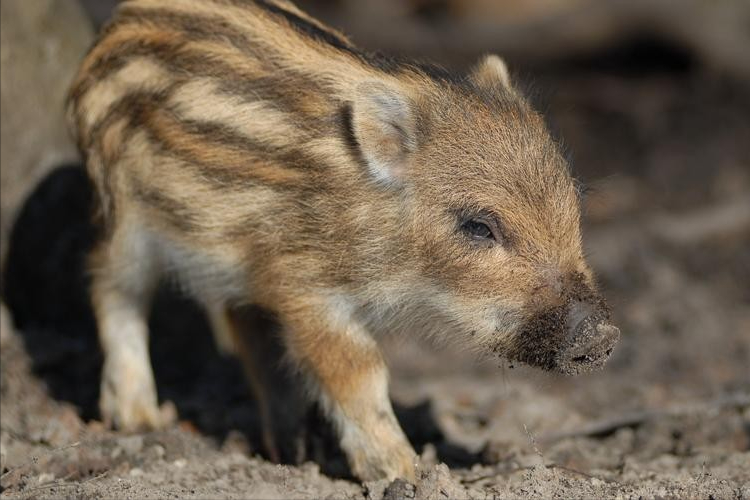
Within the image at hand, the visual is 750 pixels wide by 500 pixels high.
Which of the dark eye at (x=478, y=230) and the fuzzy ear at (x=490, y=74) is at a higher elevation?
the fuzzy ear at (x=490, y=74)

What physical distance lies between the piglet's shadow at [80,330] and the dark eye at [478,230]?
4.30 feet

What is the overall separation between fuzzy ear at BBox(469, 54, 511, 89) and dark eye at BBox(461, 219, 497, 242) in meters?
0.61

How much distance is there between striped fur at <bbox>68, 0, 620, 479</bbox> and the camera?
419 centimetres

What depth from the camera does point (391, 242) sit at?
4.30m

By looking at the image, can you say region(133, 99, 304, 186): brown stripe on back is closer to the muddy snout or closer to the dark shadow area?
the muddy snout

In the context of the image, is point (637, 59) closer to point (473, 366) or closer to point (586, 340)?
point (473, 366)

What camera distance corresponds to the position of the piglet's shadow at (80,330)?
5414 mm

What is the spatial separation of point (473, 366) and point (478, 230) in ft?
9.71

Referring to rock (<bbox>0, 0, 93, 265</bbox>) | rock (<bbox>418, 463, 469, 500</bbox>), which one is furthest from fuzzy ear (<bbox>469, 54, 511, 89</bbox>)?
rock (<bbox>0, 0, 93, 265</bbox>)

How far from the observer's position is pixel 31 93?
5.77 m

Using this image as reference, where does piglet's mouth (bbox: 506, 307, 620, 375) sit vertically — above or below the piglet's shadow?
above

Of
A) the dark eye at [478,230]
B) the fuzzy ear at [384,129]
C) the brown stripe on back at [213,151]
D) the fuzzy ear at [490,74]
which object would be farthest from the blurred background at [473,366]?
the brown stripe on back at [213,151]

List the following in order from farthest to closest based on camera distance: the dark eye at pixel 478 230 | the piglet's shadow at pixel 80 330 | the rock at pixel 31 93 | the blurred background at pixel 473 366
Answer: the rock at pixel 31 93 → the piglet's shadow at pixel 80 330 → the blurred background at pixel 473 366 → the dark eye at pixel 478 230

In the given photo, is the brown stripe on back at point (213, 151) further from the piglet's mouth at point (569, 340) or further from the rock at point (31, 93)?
the rock at point (31, 93)
